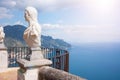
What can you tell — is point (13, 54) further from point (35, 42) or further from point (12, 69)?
point (35, 42)

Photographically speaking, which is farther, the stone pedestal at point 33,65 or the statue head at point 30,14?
the statue head at point 30,14

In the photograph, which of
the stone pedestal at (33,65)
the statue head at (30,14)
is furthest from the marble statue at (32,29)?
the stone pedestal at (33,65)

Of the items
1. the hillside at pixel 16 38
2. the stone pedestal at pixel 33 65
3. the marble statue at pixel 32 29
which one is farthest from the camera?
the hillside at pixel 16 38

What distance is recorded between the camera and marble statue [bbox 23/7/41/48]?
460 cm

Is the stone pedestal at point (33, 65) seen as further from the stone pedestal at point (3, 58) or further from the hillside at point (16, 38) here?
the hillside at point (16, 38)

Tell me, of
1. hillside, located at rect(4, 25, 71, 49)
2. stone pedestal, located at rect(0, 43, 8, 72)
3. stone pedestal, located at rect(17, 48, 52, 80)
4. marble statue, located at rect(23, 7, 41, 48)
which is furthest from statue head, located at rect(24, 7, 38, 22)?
hillside, located at rect(4, 25, 71, 49)

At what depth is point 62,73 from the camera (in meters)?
3.67

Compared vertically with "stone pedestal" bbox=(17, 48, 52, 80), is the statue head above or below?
above

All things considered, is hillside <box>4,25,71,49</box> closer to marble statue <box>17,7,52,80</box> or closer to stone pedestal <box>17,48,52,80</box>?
marble statue <box>17,7,52,80</box>

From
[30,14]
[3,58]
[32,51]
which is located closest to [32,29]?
[30,14]

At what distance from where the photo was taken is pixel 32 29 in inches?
181

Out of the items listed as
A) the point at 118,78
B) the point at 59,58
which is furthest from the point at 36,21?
the point at 118,78

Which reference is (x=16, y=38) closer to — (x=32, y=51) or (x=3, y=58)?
(x=3, y=58)

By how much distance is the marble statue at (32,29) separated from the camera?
4602mm
